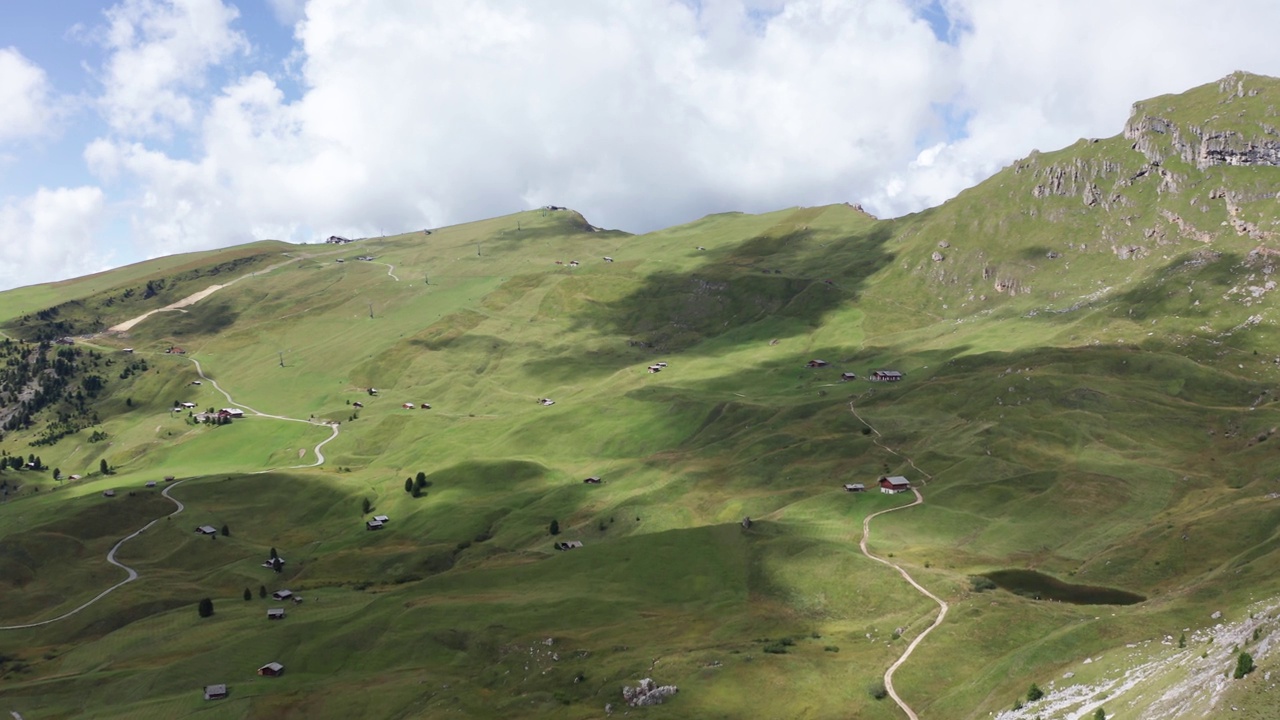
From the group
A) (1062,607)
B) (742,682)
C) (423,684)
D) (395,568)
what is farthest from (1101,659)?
(395,568)

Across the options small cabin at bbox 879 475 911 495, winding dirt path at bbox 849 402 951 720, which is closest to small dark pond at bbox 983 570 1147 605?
winding dirt path at bbox 849 402 951 720

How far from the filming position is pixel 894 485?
568 feet

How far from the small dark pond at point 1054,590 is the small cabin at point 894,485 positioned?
142ft

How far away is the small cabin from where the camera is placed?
567ft

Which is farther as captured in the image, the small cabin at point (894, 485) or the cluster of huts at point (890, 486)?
the cluster of huts at point (890, 486)

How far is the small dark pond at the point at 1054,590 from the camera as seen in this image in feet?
377

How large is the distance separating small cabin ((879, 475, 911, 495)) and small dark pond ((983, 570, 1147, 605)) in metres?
43.2

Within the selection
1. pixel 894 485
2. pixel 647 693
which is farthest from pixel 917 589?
pixel 894 485

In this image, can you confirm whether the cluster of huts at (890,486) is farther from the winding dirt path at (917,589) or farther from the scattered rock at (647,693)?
the scattered rock at (647,693)

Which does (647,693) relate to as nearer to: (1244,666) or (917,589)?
(917,589)

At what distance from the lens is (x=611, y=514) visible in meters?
200

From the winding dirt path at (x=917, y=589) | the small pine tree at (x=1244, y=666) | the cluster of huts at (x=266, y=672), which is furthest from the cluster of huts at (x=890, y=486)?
the small pine tree at (x=1244, y=666)

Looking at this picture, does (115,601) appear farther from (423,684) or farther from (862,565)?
(862,565)

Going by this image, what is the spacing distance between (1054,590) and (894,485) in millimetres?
53787
